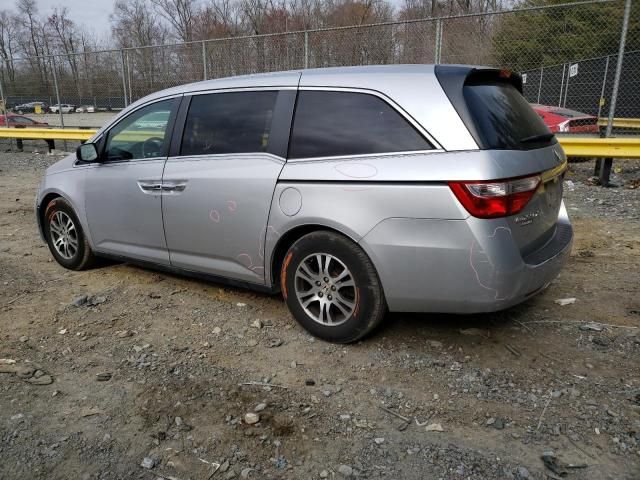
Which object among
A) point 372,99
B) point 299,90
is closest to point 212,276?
point 299,90

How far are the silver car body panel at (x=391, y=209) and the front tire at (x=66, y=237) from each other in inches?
46.8

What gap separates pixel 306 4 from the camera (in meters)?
33.9

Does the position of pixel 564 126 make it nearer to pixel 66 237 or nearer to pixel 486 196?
pixel 486 196

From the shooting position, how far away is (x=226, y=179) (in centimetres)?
367

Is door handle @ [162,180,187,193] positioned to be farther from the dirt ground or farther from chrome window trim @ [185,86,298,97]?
the dirt ground

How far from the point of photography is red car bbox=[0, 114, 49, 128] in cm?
1530

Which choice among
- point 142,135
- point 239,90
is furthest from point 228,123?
point 142,135

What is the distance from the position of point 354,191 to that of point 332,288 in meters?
0.66

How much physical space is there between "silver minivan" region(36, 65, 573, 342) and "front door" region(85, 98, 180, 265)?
0.06 ft

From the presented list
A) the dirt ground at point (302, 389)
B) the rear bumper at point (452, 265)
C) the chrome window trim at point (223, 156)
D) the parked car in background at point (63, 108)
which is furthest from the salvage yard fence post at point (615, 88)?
the parked car in background at point (63, 108)

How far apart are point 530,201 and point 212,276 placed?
91.8 inches

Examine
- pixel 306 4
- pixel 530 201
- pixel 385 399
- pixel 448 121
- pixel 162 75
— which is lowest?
pixel 385 399

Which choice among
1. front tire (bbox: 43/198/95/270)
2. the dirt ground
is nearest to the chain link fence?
the dirt ground

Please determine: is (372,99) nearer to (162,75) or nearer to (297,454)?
(297,454)
